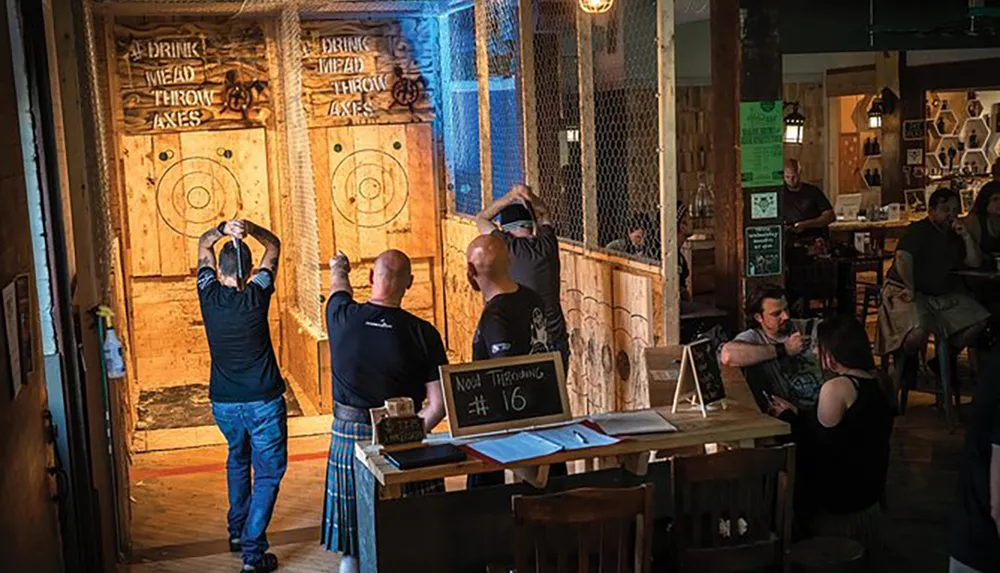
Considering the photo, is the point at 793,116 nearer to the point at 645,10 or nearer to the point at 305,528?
the point at 645,10

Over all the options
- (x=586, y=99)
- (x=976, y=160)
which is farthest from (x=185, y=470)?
(x=976, y=160)

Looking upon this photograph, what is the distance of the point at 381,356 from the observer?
4.21 meters

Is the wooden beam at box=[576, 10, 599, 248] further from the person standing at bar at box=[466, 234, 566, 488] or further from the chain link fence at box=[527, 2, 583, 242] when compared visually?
the person standing at bar at box=[466, 234, 566, 488]

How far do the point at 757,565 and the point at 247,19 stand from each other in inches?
264

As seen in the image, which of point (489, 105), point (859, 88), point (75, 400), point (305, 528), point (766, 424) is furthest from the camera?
point (859, 88)

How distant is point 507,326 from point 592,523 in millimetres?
1526

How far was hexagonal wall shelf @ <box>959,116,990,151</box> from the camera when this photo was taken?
45.9 feet

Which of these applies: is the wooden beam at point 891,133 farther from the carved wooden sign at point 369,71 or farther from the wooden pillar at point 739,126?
the wooden pillar at point 739,126

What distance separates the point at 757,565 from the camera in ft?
11.9

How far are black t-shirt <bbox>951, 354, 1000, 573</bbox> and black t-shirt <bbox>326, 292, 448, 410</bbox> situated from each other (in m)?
1.95

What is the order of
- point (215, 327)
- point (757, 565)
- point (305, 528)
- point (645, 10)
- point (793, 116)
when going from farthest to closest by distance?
point (793, 116) < point (645, 10) < point (305, 528) < point (215, 327) < point (757, 565)

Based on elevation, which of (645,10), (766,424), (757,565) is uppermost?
(645,10)

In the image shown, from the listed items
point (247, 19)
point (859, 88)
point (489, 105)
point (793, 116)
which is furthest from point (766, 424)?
point (859, 88)

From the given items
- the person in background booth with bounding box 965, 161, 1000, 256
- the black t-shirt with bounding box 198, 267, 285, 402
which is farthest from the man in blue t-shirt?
the person in background booth with bounding box 965, 161, 1000, 256
